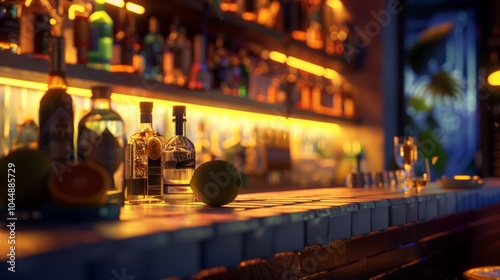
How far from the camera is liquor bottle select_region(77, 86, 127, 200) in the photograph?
1188 mm

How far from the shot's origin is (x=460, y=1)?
23.8 ft

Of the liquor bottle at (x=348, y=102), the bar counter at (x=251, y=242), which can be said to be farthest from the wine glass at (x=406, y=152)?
the liquor bottle at (x=348, y=102)

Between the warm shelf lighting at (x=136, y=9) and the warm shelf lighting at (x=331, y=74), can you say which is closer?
the warm shelf lighting at (x=136, y=9)

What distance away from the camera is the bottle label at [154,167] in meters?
1.49

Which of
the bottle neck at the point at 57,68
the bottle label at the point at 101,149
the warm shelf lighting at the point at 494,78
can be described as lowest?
the bottle label at the point at 101,149

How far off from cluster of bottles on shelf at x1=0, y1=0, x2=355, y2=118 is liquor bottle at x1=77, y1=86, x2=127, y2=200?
626 mm

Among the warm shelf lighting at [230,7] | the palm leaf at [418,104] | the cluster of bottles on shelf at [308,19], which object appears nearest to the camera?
the warm shelf lighting at [230,7]

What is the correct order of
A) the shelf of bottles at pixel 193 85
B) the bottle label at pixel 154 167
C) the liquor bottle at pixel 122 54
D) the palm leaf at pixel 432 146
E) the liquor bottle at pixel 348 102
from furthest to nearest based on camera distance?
1. the palm leaf at pixel 432 146
2. the liquor bottle at pixel 348 102
3. the liquor bottle at pixel 122 54
4. the shelf of bottles at pixel 193 85
5. the bottle label at pixel 154 167

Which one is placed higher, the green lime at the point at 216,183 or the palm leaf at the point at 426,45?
the palm leaf at the point at 426,45

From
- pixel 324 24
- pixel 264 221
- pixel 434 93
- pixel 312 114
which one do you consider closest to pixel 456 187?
pixel 264 221

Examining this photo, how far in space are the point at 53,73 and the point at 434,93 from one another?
21.8 feet

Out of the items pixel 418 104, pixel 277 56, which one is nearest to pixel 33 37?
pixel 277 56

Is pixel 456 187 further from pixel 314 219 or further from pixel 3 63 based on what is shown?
pixel 3 63

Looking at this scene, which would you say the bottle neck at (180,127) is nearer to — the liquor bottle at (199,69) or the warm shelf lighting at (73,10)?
the warm shelf lighting at (73,10)
